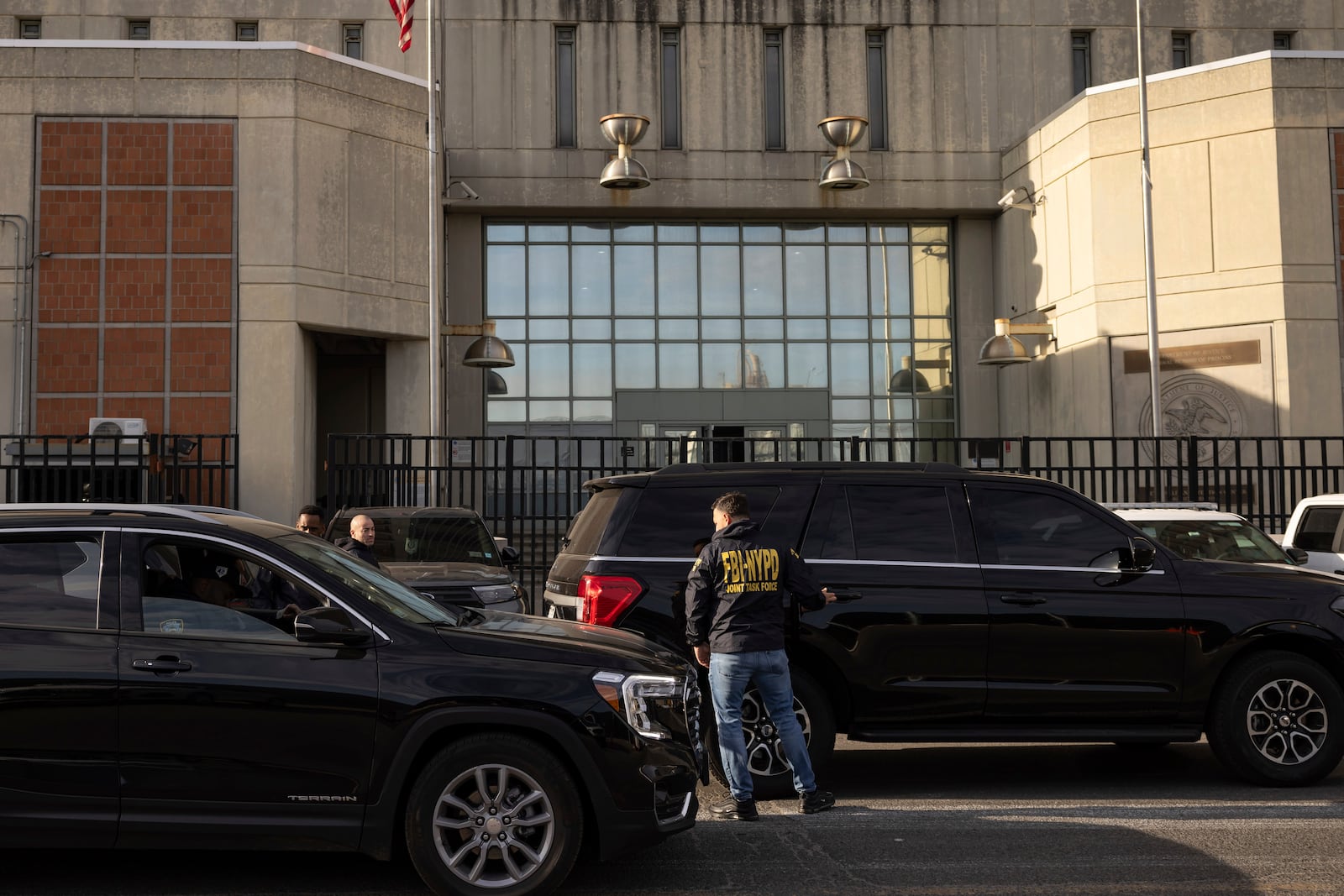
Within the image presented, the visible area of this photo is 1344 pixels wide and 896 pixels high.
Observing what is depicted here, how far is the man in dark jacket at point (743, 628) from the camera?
6.84 m

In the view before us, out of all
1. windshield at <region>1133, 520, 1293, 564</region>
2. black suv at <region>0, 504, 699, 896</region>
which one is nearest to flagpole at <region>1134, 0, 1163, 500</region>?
windshield at <region>1133, 520, 1293, 564</region>

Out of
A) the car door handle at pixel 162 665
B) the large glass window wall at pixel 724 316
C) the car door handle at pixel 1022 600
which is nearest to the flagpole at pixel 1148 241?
the large glass window wall at pixel 724 316

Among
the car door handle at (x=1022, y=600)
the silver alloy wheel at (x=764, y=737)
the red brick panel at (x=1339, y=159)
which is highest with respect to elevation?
the red brick panel at (x=1339, y=159)

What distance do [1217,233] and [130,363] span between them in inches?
781

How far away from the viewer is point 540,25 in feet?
91.1

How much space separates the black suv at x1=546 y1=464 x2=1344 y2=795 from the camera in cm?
750

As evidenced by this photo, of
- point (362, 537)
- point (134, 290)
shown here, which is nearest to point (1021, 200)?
point (134, 290)

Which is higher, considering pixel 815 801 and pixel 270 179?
pixel 270 179

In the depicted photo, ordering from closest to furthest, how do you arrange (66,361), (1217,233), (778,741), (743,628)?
(743,628) < (778,741) < (66,361) < (1217,233)

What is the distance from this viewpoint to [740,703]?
6.94 meters

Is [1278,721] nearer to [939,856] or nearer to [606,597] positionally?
[939,856]

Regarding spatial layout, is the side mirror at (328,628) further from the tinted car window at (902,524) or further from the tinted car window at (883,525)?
the tinted car window at (902,524)

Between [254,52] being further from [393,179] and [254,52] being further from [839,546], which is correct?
[839,546]

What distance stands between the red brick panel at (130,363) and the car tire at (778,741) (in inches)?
677
